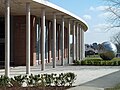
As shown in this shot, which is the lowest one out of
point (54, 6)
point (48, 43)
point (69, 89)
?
point (69, 89)

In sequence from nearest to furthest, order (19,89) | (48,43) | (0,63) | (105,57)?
(19,89), (0,63), (48,43), (105,57)

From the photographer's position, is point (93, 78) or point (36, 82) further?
point (93, 78)

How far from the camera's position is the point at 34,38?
1602 inches

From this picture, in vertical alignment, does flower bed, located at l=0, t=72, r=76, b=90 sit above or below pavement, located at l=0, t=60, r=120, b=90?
above

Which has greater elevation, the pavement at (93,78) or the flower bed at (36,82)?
the flower bed at (36,82)

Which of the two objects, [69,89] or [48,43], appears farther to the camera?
[48,43]

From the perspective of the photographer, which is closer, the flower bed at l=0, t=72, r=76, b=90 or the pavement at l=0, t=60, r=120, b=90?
the flower bed at l=0, t=72, r=76, b=90

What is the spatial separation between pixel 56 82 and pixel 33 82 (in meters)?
1.08

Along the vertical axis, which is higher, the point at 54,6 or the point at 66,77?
the point at 54,6

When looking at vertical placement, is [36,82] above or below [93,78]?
above

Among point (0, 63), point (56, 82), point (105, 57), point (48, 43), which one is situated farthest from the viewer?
point (105, 57)

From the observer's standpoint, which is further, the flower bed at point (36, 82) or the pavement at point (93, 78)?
the pavement at point (93, 78)

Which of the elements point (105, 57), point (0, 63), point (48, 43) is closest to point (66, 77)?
point (0, 63)

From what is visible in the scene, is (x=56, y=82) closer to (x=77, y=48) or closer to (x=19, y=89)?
(x=19, y=89)
